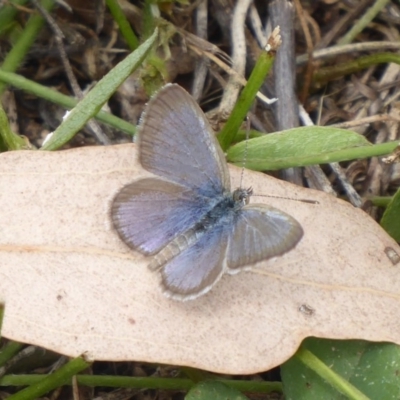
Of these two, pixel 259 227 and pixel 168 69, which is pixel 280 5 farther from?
pixel 259 227

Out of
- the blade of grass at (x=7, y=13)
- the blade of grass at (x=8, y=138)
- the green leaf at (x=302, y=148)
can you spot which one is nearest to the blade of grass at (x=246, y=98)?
the green leaf at (x=302, y=148)

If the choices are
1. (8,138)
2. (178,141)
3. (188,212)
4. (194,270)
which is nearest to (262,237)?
(194,270)

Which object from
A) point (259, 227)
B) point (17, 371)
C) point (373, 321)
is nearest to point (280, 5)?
point (259, 227)

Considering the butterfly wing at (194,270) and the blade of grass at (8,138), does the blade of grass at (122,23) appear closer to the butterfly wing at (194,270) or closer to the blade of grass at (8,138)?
the blade of grass at (8,138)

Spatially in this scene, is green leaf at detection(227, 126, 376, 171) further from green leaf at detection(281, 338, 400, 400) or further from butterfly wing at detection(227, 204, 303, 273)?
green leaf at detection(281, 338, 400, 400)

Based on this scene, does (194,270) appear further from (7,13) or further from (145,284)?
(7,13)

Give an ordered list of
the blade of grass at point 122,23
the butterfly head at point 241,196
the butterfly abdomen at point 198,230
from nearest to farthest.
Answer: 1. the butterfly abdomen at point 198,230
2. the butterfly head at point 241,196
3. the blade of grass at point 122,23

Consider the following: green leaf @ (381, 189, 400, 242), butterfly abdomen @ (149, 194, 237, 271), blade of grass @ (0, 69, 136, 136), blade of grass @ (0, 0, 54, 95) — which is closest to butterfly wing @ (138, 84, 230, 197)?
butterfly abdomen @ (149, 194, 237, 271)
